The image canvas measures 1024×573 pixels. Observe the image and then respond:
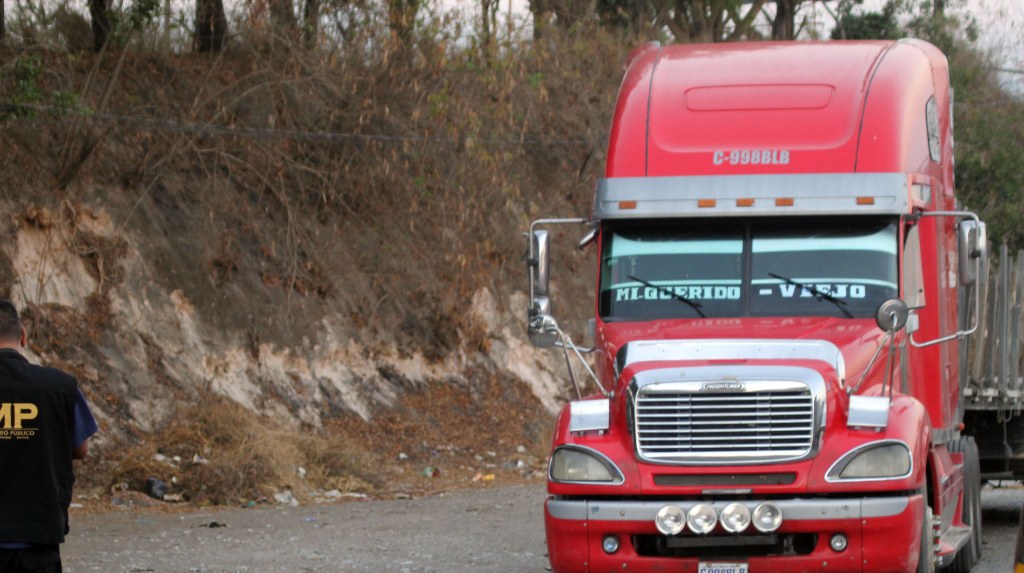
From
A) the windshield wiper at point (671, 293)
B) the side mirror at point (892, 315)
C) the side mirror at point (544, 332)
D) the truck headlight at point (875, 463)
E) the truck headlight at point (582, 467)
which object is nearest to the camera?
the truck headlight at point (875, 463)

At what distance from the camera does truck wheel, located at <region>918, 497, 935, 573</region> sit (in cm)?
873

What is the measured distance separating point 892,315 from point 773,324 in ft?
2.64

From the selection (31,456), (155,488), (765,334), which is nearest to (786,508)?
(765,334)

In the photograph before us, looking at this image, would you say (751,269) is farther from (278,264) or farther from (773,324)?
(278,264)

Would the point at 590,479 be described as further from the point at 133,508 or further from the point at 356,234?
the point at 356,234

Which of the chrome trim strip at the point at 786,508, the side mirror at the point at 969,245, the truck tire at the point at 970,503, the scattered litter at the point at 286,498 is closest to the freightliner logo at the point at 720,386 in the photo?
the chrome trim strip at the point at 786,508

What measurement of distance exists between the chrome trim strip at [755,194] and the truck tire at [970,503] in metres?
2.46

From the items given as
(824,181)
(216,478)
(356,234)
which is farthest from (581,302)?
(824,181)

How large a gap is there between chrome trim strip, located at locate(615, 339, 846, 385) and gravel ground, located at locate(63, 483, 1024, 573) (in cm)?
323

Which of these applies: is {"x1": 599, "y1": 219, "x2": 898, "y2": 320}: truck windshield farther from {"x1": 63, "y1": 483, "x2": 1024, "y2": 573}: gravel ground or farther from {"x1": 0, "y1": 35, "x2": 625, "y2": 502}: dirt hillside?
{"x1": 0, "y1": 35, "x2": 625, "y2": 502}: dirt hillside

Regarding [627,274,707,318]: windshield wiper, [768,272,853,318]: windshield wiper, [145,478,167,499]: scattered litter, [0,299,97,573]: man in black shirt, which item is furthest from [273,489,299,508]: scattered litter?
[0,299,97,573]: man in black shirt

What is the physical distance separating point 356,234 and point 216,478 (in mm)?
8385

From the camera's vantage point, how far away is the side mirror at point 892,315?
364 inches

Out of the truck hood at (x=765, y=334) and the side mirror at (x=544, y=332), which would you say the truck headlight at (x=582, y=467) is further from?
the side mirror at (x=544, y=332)
